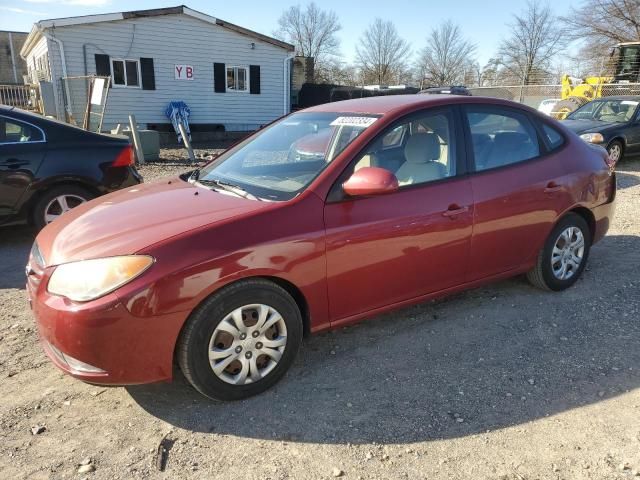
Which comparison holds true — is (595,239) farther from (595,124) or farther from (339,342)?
(595,124)

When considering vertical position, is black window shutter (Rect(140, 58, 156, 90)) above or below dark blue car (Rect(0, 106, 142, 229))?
above

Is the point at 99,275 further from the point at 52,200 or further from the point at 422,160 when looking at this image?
the point at 52,200

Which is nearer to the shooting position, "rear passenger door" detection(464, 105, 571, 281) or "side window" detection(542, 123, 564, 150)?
"rear passenger door" detection(464, 105, 571, 281)

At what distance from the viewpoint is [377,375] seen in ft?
10.4

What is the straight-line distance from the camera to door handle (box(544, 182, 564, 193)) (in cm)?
395

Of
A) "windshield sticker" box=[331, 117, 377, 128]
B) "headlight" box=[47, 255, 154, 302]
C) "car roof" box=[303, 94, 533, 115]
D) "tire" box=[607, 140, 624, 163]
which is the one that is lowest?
"tire" box=[607, 140, 624, 163]

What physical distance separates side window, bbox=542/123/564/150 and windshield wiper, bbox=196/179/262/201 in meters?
2.55

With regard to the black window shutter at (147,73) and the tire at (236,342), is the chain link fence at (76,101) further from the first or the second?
the tire at (236,342)

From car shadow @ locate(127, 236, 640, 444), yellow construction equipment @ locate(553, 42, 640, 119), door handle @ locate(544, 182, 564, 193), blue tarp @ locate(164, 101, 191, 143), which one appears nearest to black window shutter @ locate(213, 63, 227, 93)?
blue tarp @ locate(164, 101, 191, 143)

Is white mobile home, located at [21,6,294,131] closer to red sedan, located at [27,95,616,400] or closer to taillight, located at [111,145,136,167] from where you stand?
taillight, located at [111,145,136,167]

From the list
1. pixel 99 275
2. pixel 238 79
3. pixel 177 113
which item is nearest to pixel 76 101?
pixel 177 113

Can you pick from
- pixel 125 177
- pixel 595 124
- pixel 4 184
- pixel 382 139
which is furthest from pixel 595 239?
pixel 595 124

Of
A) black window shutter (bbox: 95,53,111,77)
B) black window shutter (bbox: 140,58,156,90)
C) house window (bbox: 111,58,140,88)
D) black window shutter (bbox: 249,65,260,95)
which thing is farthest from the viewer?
black window shutter (bbox: 249,65,260,95)

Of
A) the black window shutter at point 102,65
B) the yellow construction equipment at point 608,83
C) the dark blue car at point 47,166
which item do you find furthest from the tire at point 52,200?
the yellow construction equipment at point 608,83
